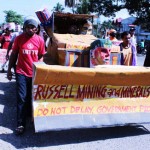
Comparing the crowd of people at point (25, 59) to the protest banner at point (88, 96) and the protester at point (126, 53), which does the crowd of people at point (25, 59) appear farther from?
the protester at point (126, 53)

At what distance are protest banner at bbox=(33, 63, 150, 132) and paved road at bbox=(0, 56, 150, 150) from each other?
219 millimetres

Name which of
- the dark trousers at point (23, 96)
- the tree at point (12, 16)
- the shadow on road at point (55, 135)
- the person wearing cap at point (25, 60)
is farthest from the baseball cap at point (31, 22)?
the tree at point (12, 16)

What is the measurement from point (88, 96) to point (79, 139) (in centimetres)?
63

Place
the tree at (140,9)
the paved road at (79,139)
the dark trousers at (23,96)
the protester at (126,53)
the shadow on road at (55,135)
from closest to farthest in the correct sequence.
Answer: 1. the paved road at (79,139)
2. the shadow on road at (55,135)
3. the dark trousers at (23,96)
4. the protester at (126,53)
5. the tree at (140,9)

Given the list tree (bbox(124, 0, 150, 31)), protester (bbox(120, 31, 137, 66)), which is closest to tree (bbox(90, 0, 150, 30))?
tree (bbox(124, 0, 150, 31))

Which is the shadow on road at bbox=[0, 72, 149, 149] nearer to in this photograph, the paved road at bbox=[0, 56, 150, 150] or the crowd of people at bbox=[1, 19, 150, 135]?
the paved road at bbox=[0, 56, 150, 150]

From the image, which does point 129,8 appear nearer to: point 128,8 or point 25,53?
point 128,8

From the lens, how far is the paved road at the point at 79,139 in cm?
Result: 499

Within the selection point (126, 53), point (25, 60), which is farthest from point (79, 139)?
point (126, 53)

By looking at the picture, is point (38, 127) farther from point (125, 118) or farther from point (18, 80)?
point (125, 118)

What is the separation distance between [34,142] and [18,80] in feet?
3.30

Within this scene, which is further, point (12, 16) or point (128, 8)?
point (12, 16)

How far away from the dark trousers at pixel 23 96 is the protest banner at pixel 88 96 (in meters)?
0.46

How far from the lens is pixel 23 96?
5484 millimetres
